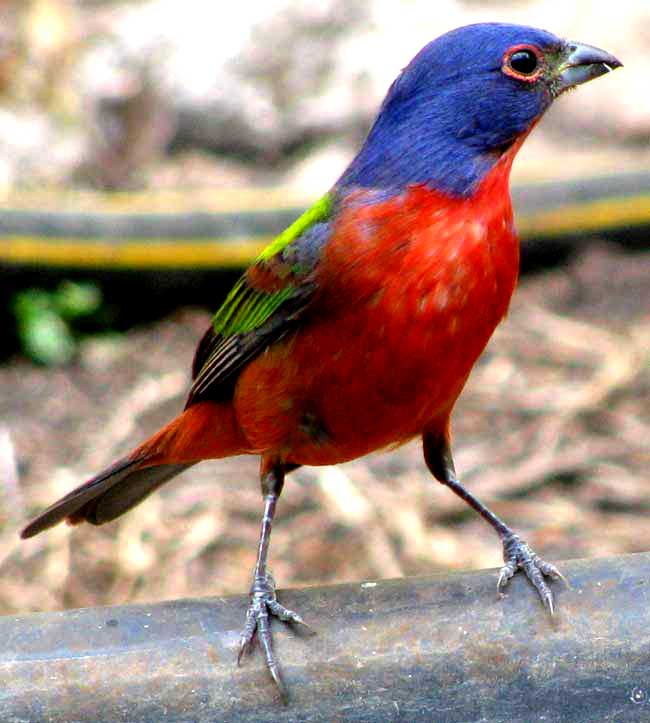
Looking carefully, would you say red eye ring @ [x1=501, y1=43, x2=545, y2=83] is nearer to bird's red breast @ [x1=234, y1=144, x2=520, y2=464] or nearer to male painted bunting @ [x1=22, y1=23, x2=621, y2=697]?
male painted bunting @ [x1=22, y1=23, x2=621, y2=697]

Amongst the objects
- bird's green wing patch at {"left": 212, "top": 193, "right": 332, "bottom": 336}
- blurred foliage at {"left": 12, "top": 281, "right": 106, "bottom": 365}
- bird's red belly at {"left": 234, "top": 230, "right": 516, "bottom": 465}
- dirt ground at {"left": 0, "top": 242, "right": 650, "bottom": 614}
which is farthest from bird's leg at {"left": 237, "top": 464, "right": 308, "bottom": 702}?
blurred foliage at {"left": 12, "top": 281, "right": 106, "bottom": 365}

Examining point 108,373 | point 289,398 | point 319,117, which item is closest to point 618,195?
point 319,117

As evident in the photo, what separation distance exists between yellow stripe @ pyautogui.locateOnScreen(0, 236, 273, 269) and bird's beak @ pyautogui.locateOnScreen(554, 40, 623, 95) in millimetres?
3443

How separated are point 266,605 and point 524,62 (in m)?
1.47

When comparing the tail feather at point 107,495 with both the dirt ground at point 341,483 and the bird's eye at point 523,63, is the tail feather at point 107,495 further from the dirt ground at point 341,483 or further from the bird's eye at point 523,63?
the bird's eye at point 523,63

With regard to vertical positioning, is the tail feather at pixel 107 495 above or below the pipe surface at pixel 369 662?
below

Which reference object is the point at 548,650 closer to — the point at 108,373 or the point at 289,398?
the point at 289,398

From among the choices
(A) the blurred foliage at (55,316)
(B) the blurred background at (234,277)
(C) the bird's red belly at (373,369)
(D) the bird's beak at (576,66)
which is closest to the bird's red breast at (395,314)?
(C) the bird's red belly at (373,369)

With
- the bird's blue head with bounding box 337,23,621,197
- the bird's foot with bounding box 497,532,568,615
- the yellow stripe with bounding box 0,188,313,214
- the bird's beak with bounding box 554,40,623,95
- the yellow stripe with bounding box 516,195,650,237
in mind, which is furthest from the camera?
the yellow stripe with bounding box 516,195,650,237

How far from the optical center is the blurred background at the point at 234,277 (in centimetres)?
532

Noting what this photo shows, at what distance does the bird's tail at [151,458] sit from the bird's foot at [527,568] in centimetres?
79

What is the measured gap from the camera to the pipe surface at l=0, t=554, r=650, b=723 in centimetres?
259

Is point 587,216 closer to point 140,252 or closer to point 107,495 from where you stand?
point 140,252

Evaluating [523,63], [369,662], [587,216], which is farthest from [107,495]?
[587,216]
